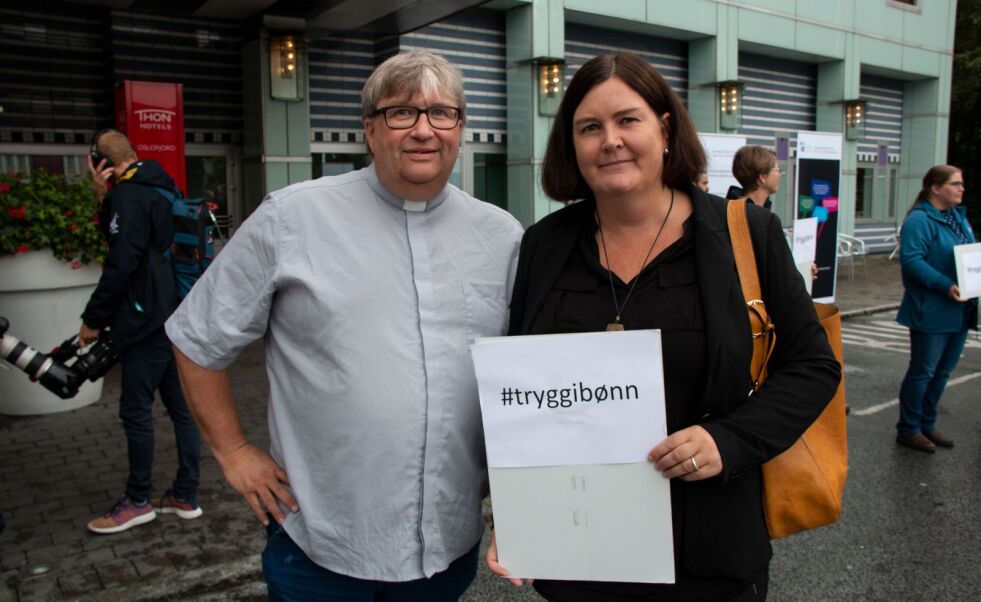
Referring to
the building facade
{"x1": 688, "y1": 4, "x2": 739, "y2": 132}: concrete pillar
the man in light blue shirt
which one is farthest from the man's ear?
{"x1": 688, "y1": 4, "x2": 739, "y2": 132}: concrete pillar

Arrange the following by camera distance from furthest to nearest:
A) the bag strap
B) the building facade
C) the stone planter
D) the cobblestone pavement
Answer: the building facade < the stone planter < the cobblestone pavement < the bag strap

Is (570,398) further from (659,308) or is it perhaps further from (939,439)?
(939,439)

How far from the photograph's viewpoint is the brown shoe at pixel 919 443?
5.64 m

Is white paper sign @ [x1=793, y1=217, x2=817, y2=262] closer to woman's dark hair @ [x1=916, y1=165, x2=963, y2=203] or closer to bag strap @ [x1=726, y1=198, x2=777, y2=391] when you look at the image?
woman's dark hair @ [x1=916, y1=165, x2=963, y2=203]

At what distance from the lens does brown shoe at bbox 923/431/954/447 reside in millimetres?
5777

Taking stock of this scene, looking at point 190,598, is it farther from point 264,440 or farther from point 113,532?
point 264,440

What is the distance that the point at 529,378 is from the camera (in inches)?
67.2

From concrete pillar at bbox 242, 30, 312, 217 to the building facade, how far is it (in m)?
0.02

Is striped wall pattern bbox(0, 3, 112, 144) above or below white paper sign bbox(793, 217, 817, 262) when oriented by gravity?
above

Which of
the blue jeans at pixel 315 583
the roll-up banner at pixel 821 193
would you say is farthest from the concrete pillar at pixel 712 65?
the blue jeans at pixel 315 583

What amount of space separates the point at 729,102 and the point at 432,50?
6.03 meters

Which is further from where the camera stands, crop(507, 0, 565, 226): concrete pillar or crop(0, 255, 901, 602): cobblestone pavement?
crop(507, 0, 565, 226): concrete pillar

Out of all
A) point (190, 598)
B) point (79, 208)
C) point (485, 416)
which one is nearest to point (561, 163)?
point (485, 416)

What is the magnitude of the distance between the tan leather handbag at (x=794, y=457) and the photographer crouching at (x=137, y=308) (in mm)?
3181
